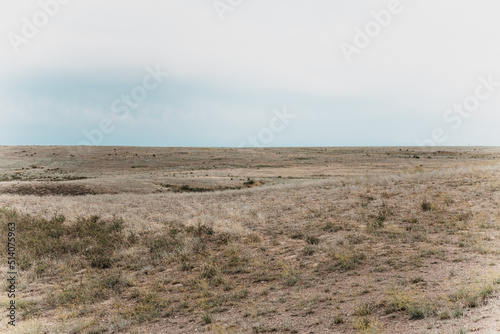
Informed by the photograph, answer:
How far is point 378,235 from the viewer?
11508mm

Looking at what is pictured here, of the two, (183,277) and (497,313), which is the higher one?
(497,313)

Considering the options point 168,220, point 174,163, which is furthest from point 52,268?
point 174,163

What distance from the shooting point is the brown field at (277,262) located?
6926 millimetres

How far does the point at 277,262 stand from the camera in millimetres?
10305

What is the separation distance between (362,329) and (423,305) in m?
1.40

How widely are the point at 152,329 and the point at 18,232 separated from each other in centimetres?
1113

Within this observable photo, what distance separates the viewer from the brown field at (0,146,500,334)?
6.93 m

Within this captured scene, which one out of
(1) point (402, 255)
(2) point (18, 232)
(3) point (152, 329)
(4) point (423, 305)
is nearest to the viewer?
(4) point (423, 305)

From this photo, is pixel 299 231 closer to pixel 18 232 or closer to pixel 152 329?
pixel 152 329

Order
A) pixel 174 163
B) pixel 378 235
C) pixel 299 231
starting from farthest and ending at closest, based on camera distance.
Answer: pixel 174 163 < pixel 299 231 < pixel 378 235

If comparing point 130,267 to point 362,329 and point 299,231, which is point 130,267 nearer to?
point 299,231

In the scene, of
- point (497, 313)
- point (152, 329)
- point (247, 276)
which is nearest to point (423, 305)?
point (497, 313)

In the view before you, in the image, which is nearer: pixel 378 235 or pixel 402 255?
pixel 402 255

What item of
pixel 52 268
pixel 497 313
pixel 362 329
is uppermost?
pixel 497 313
